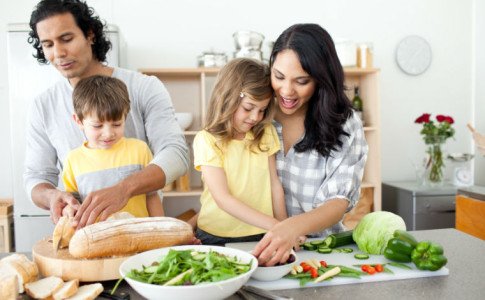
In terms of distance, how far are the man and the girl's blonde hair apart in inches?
7.8

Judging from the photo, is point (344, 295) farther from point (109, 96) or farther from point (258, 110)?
point (109, 96)

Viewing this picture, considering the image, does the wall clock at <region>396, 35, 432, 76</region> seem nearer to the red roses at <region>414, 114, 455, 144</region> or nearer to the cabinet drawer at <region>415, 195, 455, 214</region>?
the red roses at <region>414, 114, 455, 144</region>

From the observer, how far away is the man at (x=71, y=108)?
1.79 meters

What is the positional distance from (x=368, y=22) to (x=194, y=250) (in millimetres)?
3670

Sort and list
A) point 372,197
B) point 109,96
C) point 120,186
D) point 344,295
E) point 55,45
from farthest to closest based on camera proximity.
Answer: point 372,197 < point 55,45 < point 109,96 < point 120,186 < point 344,295

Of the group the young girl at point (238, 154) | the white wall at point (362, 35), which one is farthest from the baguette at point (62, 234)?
the white wall at point (362, 35)

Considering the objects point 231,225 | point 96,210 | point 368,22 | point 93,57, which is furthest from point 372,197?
point 96,210

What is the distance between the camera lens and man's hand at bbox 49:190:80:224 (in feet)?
4.74

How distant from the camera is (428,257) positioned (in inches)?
49.9

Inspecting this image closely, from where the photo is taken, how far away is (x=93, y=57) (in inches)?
78.9

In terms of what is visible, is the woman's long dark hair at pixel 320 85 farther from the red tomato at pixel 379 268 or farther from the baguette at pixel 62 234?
the baguette at pixel 62 234

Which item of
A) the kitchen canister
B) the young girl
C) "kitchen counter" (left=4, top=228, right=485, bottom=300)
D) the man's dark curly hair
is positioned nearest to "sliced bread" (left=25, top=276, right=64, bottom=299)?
"kitchen counter" (left=4, top=228, right=485, bottom=300)

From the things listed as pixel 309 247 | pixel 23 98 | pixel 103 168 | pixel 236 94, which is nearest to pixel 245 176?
pixel 236 94

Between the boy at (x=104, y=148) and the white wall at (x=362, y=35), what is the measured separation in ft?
7.34
